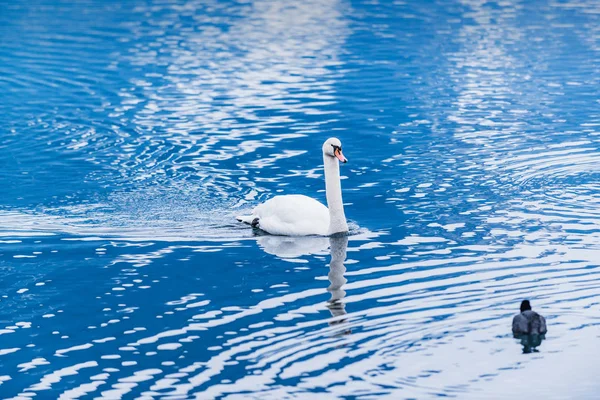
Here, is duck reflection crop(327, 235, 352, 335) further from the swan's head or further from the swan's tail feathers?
the swan's tail feathers

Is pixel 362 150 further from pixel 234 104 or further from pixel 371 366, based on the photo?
pixel 371 366

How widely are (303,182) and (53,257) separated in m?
6.50

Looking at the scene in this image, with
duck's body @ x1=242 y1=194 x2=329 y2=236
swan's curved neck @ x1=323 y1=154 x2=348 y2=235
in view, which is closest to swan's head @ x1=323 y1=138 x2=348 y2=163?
swan's curved neck @ x1=323 y1=154 x2=348 y2=235

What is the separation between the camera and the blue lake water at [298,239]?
42.4 feet

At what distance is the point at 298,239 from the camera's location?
61.5 feet

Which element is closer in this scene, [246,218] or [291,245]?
[291,245]

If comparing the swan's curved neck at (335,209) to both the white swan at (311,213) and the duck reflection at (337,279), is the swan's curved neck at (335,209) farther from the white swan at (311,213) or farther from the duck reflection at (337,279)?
the duck reflection at (337,279)

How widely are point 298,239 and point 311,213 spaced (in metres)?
0.45

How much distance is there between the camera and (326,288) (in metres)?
15.9

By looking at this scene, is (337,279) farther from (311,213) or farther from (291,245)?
(311,213)

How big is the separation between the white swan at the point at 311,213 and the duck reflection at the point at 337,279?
264mm

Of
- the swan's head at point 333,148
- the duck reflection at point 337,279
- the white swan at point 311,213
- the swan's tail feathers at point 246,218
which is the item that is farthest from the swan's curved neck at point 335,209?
the swan's tail feathers at point 246,218

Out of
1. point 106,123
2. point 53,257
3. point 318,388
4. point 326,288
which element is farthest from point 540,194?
point 106,123

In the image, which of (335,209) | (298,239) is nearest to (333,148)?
(335,209)
